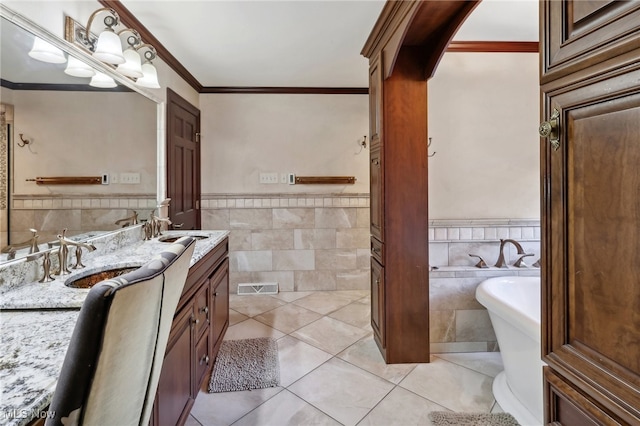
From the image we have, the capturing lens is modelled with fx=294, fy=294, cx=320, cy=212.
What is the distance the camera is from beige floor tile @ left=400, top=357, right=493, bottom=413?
5.67 ft

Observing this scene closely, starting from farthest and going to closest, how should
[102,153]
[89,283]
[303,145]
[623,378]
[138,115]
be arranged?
[303,145] → [138,115] → [102,153] → [89,283] → [623,378]

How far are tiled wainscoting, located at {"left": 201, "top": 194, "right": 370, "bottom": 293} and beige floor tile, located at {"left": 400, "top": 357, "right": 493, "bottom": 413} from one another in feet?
5.49

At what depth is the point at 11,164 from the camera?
124 cm

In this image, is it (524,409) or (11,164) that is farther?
(524,409)

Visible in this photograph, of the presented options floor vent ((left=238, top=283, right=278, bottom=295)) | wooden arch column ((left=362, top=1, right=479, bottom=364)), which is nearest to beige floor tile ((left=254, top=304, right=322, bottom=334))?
floor vent ((left=238, top=283, right=278, bottom=295))

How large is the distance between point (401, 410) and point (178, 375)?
122cm

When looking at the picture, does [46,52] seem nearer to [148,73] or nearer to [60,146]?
[60,146]

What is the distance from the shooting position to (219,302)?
2.22 meters

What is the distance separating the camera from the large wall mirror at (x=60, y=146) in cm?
123

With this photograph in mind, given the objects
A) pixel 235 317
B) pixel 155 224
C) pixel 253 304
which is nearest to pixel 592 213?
pixel 155 224

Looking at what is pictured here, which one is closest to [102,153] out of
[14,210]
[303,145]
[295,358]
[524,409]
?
[14,210]

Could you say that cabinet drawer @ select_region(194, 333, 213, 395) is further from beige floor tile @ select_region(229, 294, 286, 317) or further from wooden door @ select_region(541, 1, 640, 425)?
wooden door @ select_region(541, 1, 640, 425)

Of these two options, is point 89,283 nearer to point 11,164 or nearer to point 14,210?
point 14,210

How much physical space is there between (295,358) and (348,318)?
0.84 m
